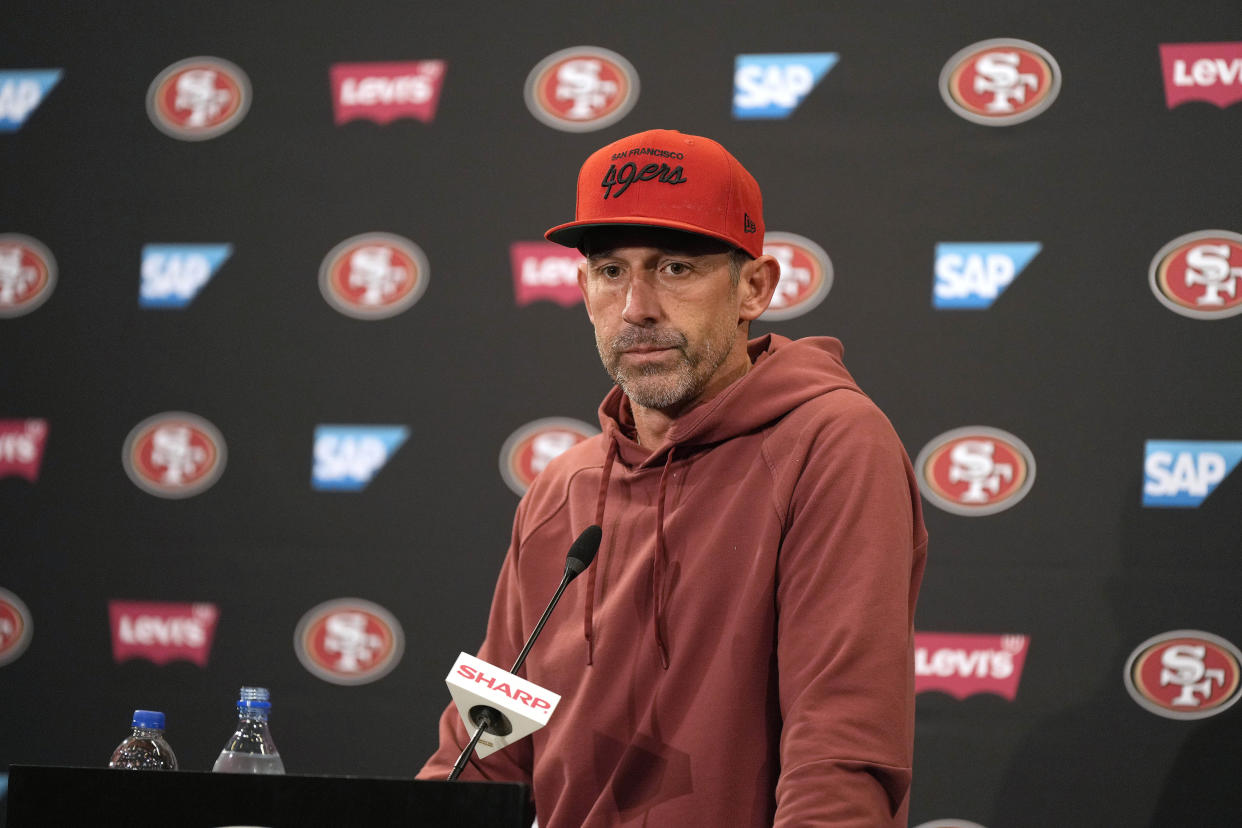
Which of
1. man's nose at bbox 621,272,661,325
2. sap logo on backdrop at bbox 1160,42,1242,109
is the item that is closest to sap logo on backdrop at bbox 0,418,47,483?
man's nose at bbox 621,272,661,325

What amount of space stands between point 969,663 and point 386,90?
1936mm

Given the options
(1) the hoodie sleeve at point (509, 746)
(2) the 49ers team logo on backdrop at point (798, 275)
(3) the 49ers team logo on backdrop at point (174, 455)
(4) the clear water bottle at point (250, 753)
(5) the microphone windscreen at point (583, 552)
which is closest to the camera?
(5) the microphone windscreen at point (583, 552)

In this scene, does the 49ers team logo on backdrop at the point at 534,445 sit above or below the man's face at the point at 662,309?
below

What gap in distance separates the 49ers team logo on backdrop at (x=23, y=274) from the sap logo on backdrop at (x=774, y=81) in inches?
70.9

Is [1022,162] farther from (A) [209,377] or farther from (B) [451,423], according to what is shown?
(A) [209,377]

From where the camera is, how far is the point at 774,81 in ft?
9.48

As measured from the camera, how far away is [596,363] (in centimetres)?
292

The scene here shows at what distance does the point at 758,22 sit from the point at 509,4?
2.05ft

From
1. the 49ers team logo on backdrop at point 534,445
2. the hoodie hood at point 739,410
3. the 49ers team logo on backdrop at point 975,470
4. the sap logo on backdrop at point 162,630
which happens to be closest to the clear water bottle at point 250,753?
the sap logo on backdrop at point 162,630

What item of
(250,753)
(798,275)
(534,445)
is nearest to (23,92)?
(534,445)

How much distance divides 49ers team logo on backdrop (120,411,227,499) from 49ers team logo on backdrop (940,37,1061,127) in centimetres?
193

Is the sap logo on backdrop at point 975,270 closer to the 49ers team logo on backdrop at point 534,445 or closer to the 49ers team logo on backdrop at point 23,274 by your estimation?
the 49ers team logo on backdrop at point 534,445

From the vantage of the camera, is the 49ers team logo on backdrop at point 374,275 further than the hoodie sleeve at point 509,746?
Yes

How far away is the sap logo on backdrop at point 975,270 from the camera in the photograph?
2.72 metres
